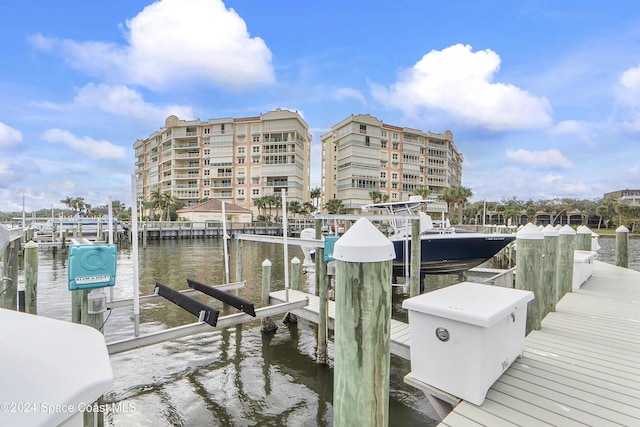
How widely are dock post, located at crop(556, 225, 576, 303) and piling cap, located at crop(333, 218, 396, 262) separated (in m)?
5.94

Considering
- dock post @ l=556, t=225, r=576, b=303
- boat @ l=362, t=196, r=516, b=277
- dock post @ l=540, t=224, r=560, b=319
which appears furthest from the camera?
boat @ l=362, t=196, r=516, b=277

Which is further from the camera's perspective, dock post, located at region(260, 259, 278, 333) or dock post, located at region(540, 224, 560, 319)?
dock post, located at region(260, 259, 278, 333)

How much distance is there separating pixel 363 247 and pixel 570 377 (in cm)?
269

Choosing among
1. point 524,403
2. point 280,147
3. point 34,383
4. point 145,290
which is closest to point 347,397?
point 524,403

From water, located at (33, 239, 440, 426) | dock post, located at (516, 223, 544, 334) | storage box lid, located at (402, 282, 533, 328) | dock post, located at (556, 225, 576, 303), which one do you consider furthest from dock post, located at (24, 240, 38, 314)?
dock post, located at (556, 225, 576, 303)

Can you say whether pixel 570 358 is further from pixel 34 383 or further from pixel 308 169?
pixel 308 169

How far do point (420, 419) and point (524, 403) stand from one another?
82.8 inches

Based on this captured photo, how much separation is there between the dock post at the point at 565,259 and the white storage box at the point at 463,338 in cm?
434

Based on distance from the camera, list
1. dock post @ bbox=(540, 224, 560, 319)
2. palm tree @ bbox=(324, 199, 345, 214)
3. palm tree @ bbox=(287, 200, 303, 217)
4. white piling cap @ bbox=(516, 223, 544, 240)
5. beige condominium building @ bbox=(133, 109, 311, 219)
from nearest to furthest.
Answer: white piling cap @ bbox=(516, 223, 544, 240), dock post @ bbox=(540, 224, 560, 319), palm tree @ bbox=(324, 199, 345, 214), palm tree @ bbox=(287, 200, 303, 217), beige condominium building @ bbox=(133, 109, 311, 219)

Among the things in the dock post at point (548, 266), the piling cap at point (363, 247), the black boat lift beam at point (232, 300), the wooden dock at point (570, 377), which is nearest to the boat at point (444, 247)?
the dock post at point (548, 266)

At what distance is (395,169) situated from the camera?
6147cm

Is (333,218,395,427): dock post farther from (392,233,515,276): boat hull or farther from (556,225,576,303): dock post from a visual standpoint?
(392,233,515,276): boat hull

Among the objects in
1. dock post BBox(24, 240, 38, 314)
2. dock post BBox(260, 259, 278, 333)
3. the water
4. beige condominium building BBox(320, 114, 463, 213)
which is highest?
beige condominium building BBox(320, 114, 463, 213)

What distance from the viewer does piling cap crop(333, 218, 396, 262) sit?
2258 millimetres
